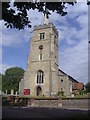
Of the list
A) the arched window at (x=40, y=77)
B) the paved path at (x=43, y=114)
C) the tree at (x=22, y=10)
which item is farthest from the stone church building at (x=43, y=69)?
the tree at (x=22, y=10)

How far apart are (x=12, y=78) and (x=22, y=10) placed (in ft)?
231

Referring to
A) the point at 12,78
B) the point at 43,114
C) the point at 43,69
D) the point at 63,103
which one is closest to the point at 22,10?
the point at 43,114

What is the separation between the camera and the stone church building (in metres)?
47.8

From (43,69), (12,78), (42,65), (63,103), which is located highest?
(42,65)

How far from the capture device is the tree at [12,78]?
7513 centimetres

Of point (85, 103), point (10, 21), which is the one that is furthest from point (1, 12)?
point (85, 103)

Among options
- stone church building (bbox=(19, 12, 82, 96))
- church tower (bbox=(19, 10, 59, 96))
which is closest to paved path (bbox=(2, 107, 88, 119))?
church tower (bbox=(19, 10, 59, 96))

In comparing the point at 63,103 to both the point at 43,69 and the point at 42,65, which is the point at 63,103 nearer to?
the point at 43,69

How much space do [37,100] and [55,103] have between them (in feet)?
9.74

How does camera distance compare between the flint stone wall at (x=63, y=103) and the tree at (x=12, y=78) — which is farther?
the tree at (x=12, y=78)

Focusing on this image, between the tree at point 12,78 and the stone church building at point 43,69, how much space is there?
26148 millimetres

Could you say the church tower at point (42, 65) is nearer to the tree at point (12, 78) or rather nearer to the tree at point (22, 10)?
the tree at point (12, 78)

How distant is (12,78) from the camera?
261 feet

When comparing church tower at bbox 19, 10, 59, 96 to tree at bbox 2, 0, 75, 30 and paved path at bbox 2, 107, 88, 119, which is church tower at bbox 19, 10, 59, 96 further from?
tree at bbox 2, 0, 75, 30
